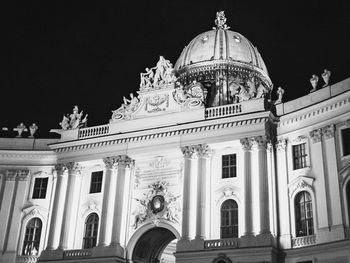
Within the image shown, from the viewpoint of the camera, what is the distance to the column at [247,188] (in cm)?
3344

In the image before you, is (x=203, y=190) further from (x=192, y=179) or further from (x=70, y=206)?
(x=70, y=206)

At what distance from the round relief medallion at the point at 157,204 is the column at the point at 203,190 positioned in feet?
10.6

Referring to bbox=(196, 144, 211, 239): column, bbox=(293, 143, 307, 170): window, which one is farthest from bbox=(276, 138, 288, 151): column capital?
bbox=(196, 144, 211, 239): column

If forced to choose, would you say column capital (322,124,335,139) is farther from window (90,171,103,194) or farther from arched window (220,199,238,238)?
window (90,171,103,194)

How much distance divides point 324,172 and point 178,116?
452 inches

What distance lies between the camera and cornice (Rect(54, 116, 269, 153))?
36.3 m

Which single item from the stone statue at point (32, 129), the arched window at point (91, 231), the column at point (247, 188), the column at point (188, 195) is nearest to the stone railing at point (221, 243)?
the column at point (247, 188)

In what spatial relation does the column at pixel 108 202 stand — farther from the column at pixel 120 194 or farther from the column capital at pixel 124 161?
the column at pixel 120 194

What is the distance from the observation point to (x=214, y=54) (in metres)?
47.2

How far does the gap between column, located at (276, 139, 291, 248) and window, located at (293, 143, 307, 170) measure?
672mm

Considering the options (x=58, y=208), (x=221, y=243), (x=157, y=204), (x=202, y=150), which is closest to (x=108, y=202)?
(x=157, y=204)

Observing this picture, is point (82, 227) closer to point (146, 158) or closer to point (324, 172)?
point (146, 158)

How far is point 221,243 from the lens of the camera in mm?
33688

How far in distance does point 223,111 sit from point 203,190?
623 cm
